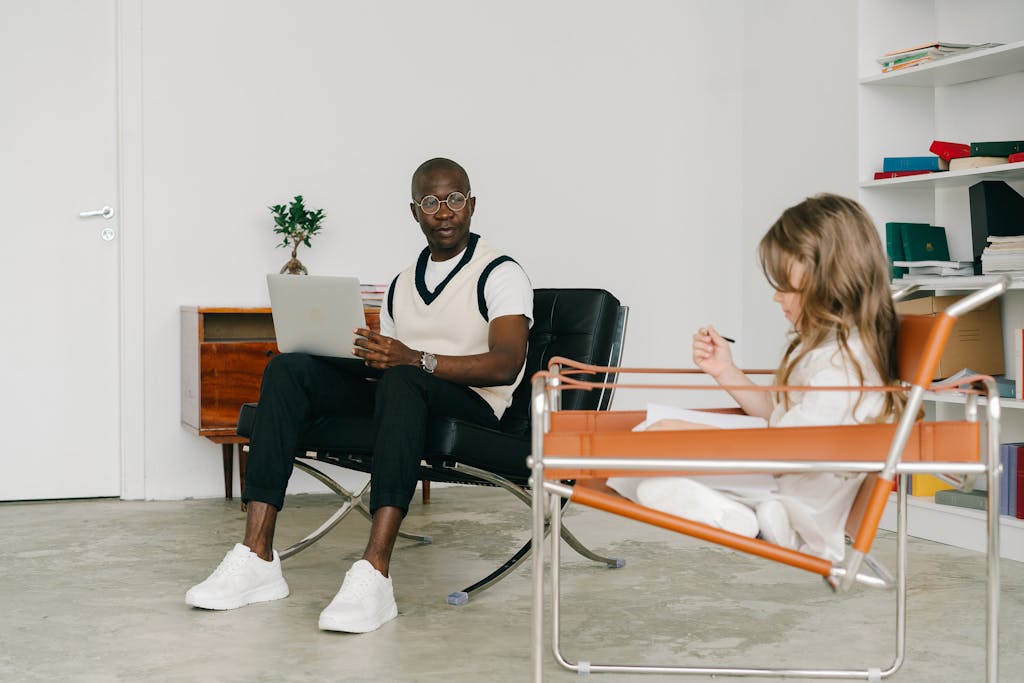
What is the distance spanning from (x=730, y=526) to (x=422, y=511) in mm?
2559

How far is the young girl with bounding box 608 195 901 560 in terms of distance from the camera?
1.87 meters

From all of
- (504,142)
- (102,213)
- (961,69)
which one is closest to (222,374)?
(102,213)

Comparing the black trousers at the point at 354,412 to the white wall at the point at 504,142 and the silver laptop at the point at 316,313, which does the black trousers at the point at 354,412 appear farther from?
the white wall at the point at 504,142

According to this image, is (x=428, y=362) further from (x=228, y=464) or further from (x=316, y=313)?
(x=228, y=464)

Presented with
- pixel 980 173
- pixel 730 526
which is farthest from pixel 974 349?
pixel 730 526

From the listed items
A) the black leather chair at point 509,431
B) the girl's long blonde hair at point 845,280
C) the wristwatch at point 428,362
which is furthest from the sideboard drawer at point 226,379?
the girl's long blonde hair at point 845,280

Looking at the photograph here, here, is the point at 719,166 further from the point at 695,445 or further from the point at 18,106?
the point at 695,445

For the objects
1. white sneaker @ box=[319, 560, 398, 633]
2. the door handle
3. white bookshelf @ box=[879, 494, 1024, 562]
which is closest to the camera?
white sneaker @ box=[319, 560, 398, 633]

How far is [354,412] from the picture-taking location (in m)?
3.00

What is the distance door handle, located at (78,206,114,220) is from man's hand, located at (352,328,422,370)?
2048 mm

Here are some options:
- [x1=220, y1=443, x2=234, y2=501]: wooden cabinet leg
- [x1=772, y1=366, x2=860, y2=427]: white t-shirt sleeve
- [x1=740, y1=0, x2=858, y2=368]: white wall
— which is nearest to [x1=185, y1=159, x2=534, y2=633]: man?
[x1=772, y1=366, x2=860, y2=427]: white t-shirt sleeve

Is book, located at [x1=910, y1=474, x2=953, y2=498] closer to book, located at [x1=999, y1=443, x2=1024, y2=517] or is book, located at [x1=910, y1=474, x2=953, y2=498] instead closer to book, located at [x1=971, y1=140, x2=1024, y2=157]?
book, located at [x1=999, y1=443, x2=1024, y2=517]

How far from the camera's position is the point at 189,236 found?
4.46 meters

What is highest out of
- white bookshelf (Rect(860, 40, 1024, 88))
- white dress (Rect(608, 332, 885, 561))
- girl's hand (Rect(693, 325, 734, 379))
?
white bookshelf (Rect(860, 40, 1024, 88))
